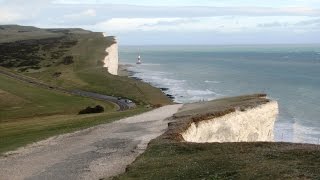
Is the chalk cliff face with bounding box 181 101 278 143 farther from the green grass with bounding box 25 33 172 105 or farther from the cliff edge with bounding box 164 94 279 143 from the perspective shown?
the green grass with bounding box 25 33 172 105

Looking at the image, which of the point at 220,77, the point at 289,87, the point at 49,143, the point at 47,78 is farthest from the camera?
the point at 220,77

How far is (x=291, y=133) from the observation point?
62.7 metres

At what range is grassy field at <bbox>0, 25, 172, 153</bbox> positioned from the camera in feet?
139

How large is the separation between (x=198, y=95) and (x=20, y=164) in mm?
79212

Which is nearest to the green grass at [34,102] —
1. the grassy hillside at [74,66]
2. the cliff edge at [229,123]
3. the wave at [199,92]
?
the grassy hillside at [74,66]

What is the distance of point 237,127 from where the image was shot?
1577 inches

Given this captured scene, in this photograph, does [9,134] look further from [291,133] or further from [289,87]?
[289,87]

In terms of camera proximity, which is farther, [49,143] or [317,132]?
[317,132]

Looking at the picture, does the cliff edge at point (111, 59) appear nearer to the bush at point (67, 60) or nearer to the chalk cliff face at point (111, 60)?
the chalk cliff face at point (111, 60)

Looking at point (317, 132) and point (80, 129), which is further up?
point (80, 129)

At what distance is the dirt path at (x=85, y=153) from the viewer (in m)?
25.5

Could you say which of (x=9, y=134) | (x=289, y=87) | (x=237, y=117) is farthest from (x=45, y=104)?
(x=289, y=87)

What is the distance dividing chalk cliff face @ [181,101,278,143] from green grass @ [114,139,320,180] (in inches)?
252

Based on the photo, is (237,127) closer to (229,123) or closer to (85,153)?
(229,123)
